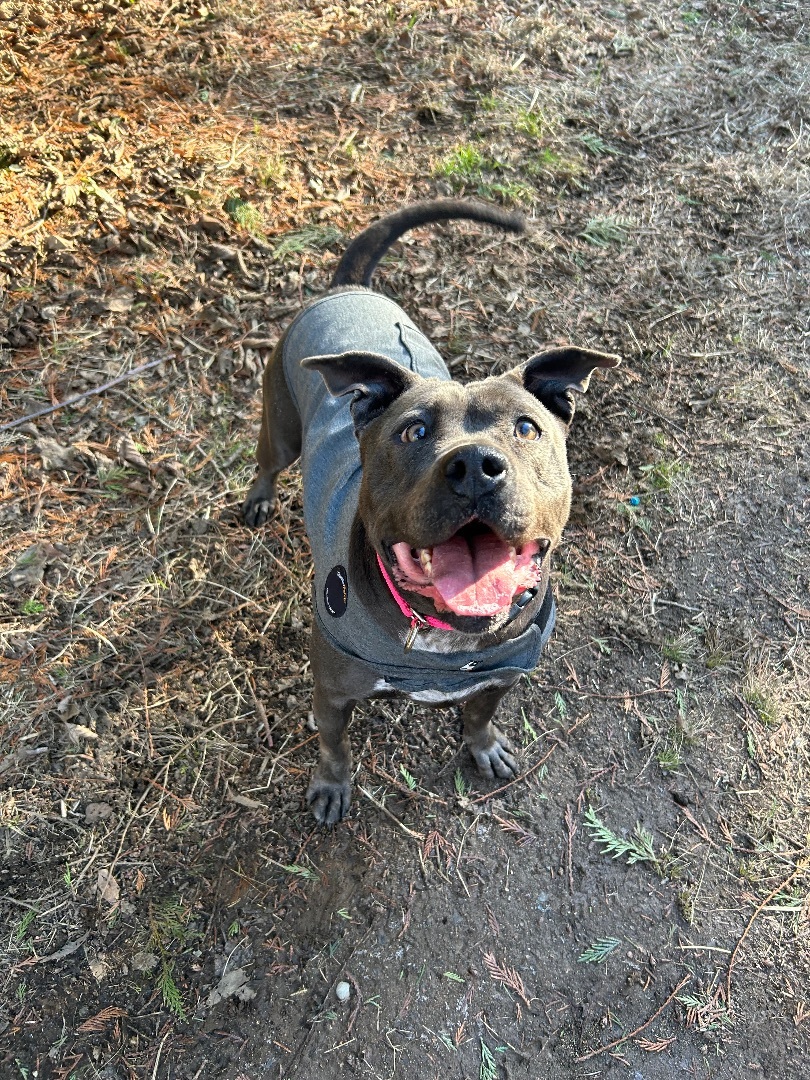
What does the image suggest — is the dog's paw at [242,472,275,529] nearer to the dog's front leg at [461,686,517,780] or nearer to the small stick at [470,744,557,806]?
the dog's front leg at [461,686,517,780]

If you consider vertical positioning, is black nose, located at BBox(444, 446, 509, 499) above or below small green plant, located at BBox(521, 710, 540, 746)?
above

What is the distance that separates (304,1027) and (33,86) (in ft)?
21.7

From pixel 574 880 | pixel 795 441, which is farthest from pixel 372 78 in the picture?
pixel 574 880

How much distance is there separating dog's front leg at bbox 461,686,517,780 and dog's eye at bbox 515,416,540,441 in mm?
1412

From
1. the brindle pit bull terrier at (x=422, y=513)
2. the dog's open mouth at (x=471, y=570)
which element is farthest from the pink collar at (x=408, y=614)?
the dog's open mouth at (x=471, y=570)

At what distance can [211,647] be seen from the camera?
424 centimetres

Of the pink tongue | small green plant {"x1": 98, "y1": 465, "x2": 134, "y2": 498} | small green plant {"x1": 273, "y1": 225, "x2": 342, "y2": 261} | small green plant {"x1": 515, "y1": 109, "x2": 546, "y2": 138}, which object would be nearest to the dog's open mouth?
the pink tongue

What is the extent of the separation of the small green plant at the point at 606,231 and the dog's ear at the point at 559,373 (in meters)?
3.26

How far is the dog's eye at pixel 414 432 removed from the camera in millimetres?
2670

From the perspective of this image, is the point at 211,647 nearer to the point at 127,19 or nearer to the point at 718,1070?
the point at 718,1070

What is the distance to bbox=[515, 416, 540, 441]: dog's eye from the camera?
8.96ft

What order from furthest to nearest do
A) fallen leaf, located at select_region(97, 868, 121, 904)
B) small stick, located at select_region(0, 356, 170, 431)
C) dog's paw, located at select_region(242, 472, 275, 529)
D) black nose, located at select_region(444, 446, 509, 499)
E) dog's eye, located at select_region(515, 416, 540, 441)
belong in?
small stick, located at select_region(0, 356, 170, 431), dog's paw, located at select_region(242, 472, 275, 529), fallen leaf, located at select_region(97, 868, 121, 904), dog's eye, located at select_region(515, 416, 540, 441), black nose, located at select_region(444, 446, 509, 499)

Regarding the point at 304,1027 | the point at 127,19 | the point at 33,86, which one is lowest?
the point at 304,1027

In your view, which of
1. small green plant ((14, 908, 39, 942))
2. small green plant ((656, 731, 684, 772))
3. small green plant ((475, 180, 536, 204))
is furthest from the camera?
small green plant ((475, 180, 536, 204))
